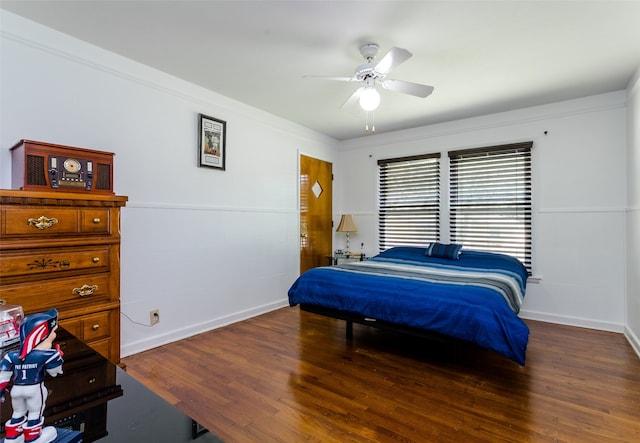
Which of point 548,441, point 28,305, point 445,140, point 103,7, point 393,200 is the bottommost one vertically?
point 548,441

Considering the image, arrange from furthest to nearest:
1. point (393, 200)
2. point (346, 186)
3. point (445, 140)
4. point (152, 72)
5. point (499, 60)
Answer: point (346, 186)
point (393, 200)
point (445, 140)
point (152, 72)
point (499, 60)

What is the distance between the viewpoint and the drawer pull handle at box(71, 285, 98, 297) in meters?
1.98

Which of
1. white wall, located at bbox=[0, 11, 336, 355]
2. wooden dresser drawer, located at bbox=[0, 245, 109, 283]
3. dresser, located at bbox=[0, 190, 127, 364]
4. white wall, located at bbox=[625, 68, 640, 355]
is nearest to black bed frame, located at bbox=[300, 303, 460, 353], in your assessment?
white wall, located at bbox=[0, 11, 336, 355]

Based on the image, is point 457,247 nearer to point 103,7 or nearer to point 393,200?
point 393,200

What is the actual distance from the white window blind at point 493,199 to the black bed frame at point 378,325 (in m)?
2.10

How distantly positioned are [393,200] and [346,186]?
88 cm

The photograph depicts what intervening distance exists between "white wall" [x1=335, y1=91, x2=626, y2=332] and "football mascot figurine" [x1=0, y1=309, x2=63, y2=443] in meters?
4.55

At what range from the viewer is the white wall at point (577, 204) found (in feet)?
11.5

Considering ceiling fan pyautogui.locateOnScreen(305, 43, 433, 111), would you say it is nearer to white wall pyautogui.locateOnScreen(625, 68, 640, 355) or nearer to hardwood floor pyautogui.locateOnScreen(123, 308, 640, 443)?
hardwood floor pyautogui.locateOnScreen(123, 308, 640, 443)

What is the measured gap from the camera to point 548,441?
5.66 ft

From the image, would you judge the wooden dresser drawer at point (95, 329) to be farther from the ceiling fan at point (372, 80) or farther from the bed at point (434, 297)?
the ceiling fan at point (372, 80)

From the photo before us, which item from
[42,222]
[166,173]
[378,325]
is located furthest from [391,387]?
[166,173]

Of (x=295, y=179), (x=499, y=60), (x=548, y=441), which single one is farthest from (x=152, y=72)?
(x=548, y=441)

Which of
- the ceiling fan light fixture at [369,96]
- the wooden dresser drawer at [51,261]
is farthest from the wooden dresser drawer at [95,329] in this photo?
the ceiling fan light fixture at [369,96]
